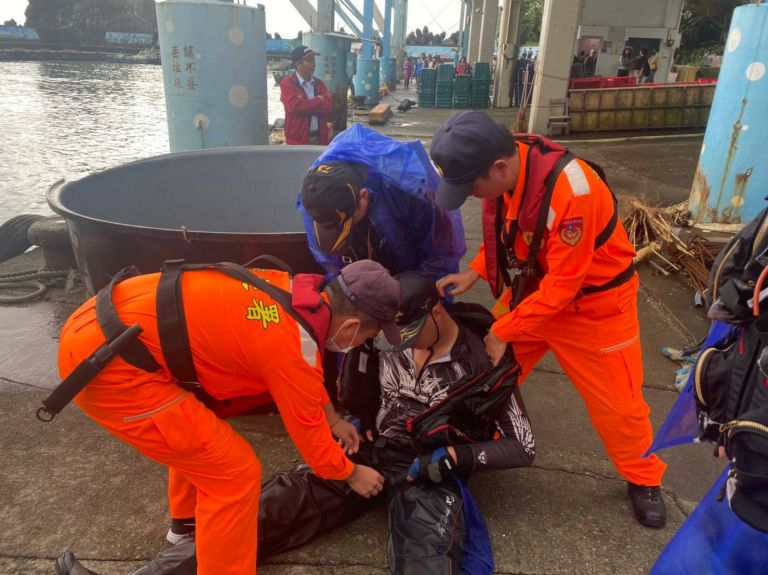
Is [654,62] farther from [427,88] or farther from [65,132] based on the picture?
[65,132]

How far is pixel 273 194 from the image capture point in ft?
16.0

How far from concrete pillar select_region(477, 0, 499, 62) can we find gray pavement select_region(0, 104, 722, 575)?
822 inches

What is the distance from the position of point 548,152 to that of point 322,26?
11.3m

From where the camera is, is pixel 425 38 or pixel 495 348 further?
pixel 425 38

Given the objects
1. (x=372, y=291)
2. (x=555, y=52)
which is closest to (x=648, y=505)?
(x=372, y=291)

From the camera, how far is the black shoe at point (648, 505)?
241 cm

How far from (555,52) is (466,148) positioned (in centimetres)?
1148

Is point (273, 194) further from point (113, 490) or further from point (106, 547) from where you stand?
point (106, 547)

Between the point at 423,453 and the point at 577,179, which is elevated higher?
the point at 577,179

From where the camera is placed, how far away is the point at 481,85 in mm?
19750

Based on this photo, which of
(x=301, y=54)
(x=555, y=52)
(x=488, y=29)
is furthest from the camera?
(x=488, y=29)

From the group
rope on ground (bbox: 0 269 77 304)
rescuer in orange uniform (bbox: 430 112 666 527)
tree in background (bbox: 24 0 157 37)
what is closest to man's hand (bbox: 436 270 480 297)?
rescuer in orange uniform (bbox: 430 112 666 527)

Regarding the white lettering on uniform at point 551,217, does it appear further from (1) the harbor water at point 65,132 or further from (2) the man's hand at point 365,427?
(1) the harbor water at point 65,132

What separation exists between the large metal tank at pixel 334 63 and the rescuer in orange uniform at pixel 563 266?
32.7 feet
